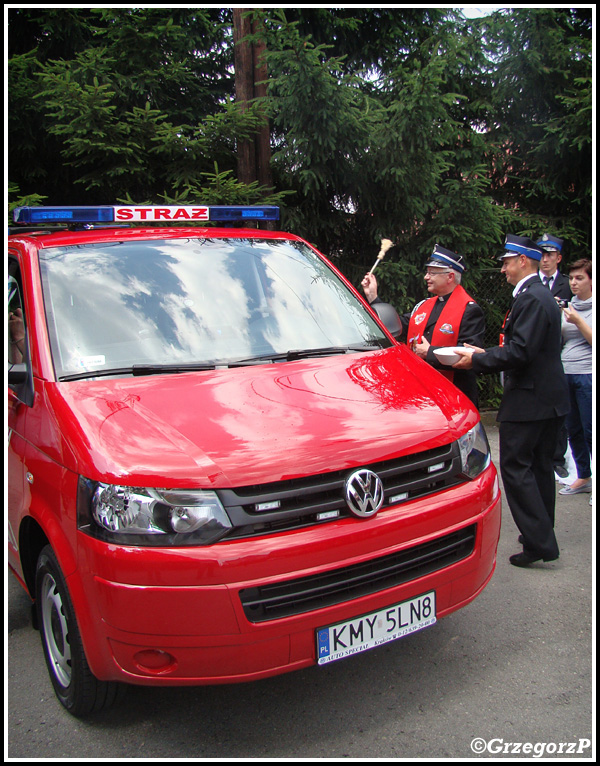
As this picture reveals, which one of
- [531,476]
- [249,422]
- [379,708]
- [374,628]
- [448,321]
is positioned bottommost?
[379,708]

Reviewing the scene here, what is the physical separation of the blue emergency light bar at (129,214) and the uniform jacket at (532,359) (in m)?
1.78

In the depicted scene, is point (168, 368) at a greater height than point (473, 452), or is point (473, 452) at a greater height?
point (168, 368)

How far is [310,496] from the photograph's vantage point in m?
2.48

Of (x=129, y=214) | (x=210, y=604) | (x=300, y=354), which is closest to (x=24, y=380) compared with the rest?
(x=300, y=354)

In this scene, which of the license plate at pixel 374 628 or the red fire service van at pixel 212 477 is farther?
the license plate at pixel 374 628

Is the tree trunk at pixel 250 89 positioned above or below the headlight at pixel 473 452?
above

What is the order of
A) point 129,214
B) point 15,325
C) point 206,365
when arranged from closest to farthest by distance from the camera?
point 206,365
point 15,325
point 129,214

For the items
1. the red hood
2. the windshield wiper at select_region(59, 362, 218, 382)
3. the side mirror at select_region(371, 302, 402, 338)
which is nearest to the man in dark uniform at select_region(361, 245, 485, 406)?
the side mirror at select_region(371, 302, 402, 338)

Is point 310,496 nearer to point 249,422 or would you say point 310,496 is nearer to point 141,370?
point 249,422

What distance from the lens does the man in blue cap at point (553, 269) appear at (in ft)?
22.8

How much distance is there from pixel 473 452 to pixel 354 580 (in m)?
0.89

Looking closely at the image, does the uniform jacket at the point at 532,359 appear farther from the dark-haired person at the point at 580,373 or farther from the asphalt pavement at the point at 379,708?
the dark-haired person at the point at 580,373

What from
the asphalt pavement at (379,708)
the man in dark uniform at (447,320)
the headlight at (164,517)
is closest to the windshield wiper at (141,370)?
the headlight at (164,517)

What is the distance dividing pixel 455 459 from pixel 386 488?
0.43m
